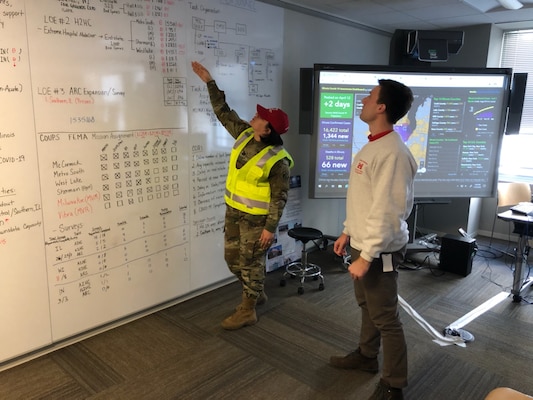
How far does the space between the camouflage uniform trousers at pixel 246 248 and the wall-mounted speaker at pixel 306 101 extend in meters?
1.25

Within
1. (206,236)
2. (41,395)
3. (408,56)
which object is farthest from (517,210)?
(41,395)

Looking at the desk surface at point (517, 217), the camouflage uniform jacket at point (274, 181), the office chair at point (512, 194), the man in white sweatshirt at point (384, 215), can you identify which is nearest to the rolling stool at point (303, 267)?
the camouflage uniform jacket at point (274, 181)

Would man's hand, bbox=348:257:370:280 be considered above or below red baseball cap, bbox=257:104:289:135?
below

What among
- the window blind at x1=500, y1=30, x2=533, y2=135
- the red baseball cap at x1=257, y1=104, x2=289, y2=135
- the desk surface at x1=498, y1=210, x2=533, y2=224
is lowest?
the desk surface at x1=498, y1=210, x2=533, y2=224

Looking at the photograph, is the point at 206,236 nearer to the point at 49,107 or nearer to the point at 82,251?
the point at 82,251

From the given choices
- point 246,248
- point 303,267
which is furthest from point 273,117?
point 303,267

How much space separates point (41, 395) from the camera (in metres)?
2.18

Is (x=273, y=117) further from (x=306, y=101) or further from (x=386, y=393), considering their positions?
(x=386, y=393)

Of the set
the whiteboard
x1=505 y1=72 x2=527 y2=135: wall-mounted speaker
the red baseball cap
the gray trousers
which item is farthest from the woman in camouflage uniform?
x1=505 y1=72 x2=527 y2=135: wall-mounted speaker

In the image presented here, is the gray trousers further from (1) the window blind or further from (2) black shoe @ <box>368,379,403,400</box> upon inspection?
(1) the window blind

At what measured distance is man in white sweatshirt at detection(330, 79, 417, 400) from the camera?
1.86 metres

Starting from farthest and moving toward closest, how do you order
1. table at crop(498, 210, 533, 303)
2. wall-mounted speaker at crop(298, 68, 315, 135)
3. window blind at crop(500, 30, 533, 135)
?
1. window blind at crop(500, 30, 533, 135)
2. wall-mounted speaker at crop(298, 68, 315, 135)
3. table at crop(498, 210, 533, 303)

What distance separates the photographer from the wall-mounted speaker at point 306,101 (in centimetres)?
362

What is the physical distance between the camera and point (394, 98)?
6.40 feet
